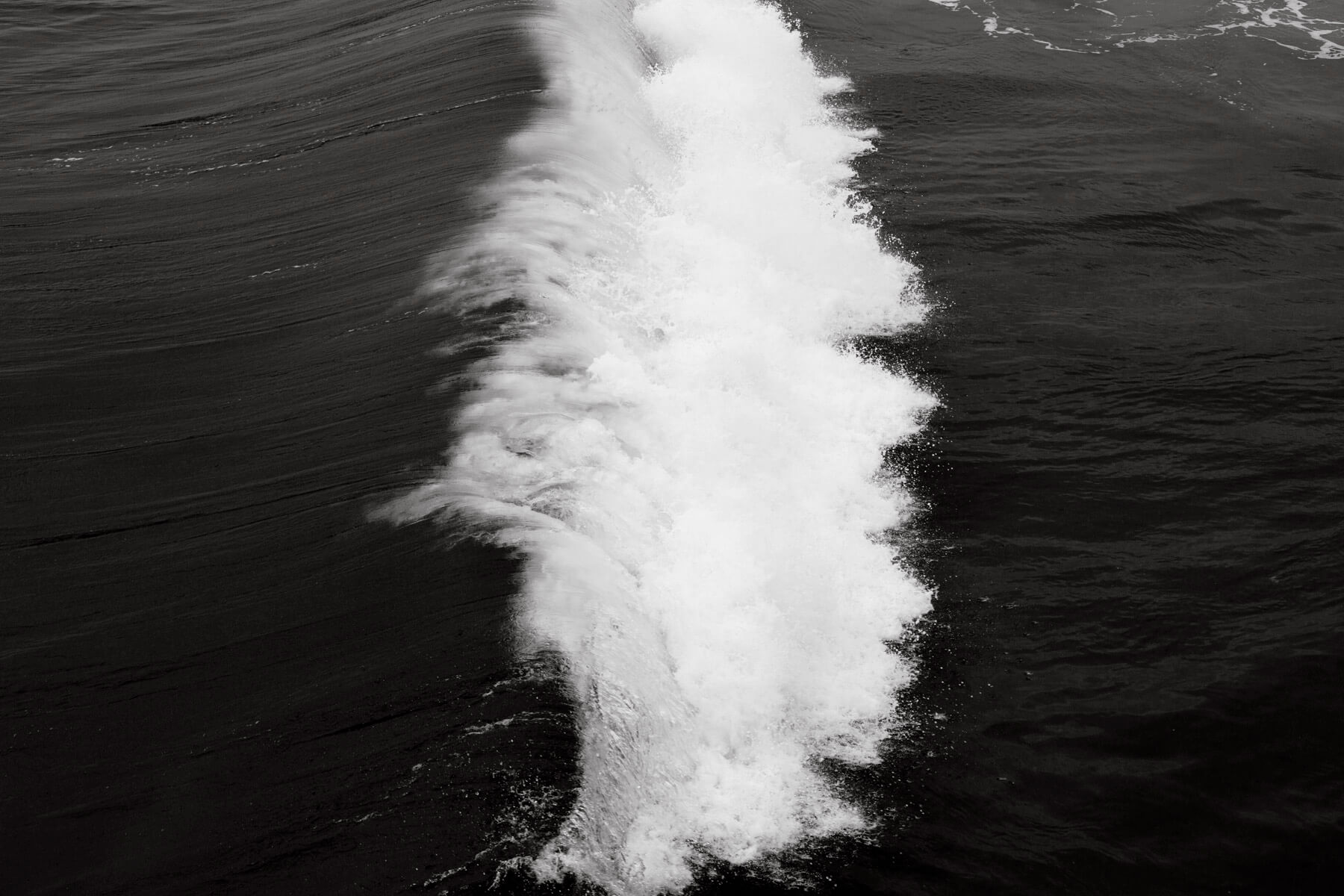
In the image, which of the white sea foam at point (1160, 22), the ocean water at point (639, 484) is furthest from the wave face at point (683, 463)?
the white sea foam at point (1160, 22)

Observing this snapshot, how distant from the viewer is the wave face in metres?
6.23

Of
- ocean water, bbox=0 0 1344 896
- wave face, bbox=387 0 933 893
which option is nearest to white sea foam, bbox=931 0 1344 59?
ocean water, bbox=0 0 1344 896

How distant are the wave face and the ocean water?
0.04m

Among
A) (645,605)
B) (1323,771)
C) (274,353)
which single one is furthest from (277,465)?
(1323,771)

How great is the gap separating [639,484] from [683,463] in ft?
2.04

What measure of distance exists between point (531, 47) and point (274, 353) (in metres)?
6.32

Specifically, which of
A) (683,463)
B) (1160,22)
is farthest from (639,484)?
(1160,22)

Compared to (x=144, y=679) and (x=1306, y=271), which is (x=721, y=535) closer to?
(x=144, y=679)

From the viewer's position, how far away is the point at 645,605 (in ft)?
23.2

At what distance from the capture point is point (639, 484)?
8062 millimetres

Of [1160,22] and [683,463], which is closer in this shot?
[683,463]

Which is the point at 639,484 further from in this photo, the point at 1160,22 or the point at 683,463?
the point at 1160,22

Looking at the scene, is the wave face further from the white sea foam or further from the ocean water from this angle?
the white sea foam

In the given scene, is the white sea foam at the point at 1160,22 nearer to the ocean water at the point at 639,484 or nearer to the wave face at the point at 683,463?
the ocean water at the point at 639,484
